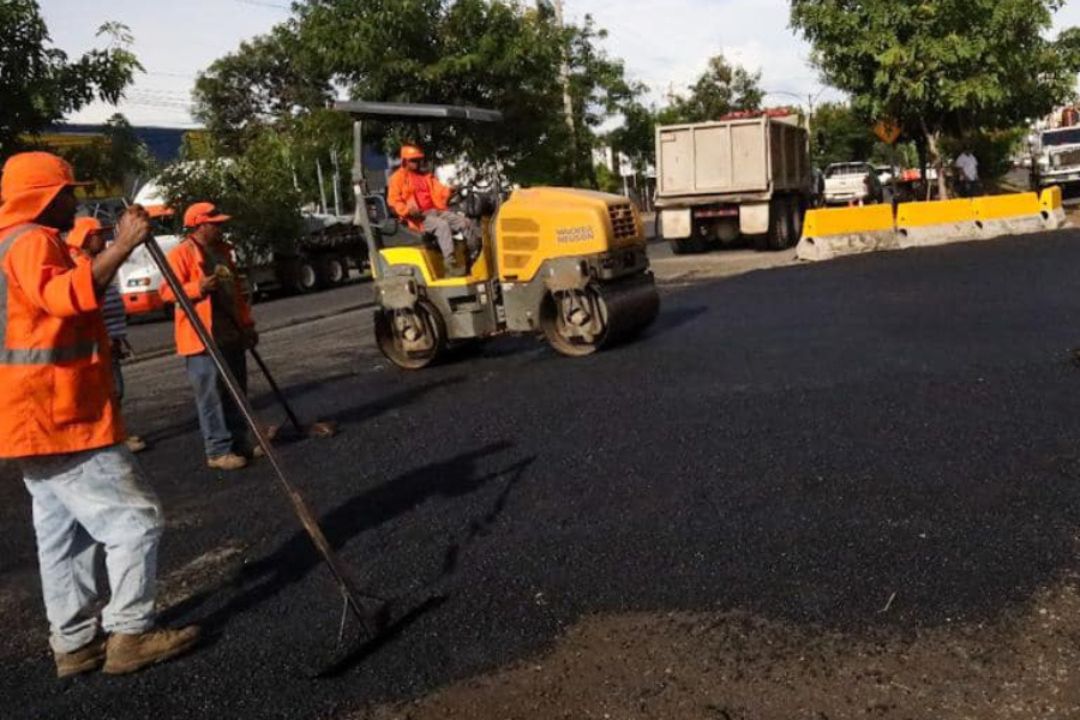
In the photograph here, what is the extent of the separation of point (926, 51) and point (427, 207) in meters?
15.4

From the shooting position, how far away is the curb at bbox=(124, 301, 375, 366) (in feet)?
45.6

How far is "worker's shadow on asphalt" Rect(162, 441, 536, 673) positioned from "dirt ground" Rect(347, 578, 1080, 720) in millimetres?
651

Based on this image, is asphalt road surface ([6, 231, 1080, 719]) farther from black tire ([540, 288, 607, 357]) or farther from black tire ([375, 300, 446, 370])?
black tire ([375, 300, 446, 370])

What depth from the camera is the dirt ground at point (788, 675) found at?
3.30 m

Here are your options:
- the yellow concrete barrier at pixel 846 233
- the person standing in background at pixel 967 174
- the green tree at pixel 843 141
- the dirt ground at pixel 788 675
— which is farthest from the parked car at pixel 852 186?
the dirt ground at pixel 788 675

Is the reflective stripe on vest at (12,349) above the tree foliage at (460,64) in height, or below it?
below

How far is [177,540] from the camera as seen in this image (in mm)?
5602

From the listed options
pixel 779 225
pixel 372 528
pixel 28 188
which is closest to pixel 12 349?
pixel 28 188

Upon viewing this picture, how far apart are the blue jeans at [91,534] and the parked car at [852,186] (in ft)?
99.7

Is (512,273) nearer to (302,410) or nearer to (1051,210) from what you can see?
(302,410)

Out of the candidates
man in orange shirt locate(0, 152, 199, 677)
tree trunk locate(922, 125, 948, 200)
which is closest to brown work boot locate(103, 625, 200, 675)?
man in orange shirt locate(0, 152, 199, 677)

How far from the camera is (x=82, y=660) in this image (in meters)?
4.05

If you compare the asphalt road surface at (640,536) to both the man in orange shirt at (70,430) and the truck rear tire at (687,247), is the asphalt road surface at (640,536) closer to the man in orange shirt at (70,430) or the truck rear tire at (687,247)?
the man in orange shirt at (70,430)

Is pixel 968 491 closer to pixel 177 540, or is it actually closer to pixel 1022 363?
pixel 1022 363
